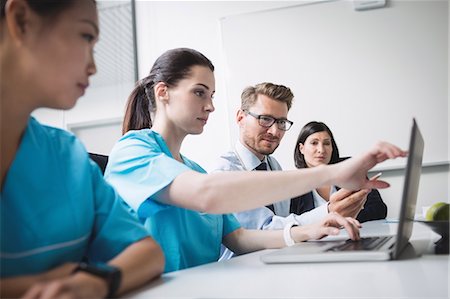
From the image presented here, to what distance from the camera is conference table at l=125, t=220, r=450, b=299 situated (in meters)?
0.55

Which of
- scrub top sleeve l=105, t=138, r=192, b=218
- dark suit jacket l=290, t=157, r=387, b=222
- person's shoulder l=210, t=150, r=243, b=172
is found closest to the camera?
scrub top sleeve l=105, t=138, r=192, b=218

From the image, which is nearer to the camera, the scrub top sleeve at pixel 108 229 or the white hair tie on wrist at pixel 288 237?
the scrub top sleeve at pixel 108 229

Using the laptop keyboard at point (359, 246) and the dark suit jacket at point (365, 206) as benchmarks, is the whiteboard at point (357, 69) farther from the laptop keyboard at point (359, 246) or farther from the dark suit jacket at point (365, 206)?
the laptop keyboard at point (359, 246)

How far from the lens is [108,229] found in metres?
0.73

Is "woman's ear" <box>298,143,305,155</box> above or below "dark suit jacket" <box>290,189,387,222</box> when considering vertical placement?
above

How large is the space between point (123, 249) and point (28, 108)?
259mm

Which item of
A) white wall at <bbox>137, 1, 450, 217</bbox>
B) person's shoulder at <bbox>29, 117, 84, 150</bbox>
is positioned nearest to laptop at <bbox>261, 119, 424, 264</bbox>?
person's shoulder at <bbox>29, 117, 84, 150</bbox>

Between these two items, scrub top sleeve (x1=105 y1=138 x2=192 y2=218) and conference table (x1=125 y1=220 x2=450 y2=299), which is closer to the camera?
conference table (x1=125 y1=220 x2=450 y2=299)

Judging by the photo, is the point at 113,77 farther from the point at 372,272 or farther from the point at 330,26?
the point at 372,272

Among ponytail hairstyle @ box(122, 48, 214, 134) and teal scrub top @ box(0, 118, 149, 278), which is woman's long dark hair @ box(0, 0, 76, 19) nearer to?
teal scrub top @ box(0, 118, 149, 278)

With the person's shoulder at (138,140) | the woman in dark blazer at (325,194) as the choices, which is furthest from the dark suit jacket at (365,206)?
the person's shoulder at (138,140)

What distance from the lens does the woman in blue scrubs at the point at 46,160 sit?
0.59m

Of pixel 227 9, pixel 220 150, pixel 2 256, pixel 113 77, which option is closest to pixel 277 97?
pixel 220 150

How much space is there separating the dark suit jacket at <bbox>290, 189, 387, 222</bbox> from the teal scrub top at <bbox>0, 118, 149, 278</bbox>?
1.38m
